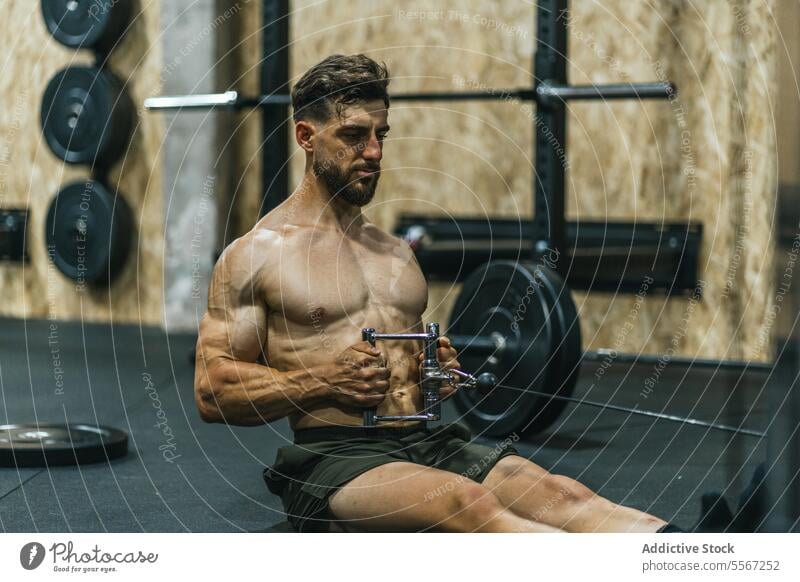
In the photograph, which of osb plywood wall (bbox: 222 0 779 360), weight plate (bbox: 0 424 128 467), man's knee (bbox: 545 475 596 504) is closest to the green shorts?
man's knee (bbox: 545 475 596 504)

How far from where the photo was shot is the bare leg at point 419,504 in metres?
1.77

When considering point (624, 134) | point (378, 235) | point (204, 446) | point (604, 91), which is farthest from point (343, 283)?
point (624, 134)

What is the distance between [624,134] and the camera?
4.61 m

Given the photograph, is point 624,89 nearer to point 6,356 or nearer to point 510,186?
point 510,186

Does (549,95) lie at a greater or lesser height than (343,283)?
greater

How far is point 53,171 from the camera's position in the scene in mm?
5547

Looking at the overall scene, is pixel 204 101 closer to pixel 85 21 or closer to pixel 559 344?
pixel 559 344

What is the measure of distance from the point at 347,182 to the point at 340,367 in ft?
0.95

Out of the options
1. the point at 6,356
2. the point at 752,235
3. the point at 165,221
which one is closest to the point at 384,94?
the point at 752,235

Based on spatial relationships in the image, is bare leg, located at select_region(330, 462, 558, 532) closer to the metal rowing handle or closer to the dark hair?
the metal rowing handle

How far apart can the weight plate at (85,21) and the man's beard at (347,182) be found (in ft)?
11.3

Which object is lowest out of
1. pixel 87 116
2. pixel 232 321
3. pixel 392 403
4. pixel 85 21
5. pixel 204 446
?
pixel 204 446

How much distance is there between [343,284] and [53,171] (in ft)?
12.8
